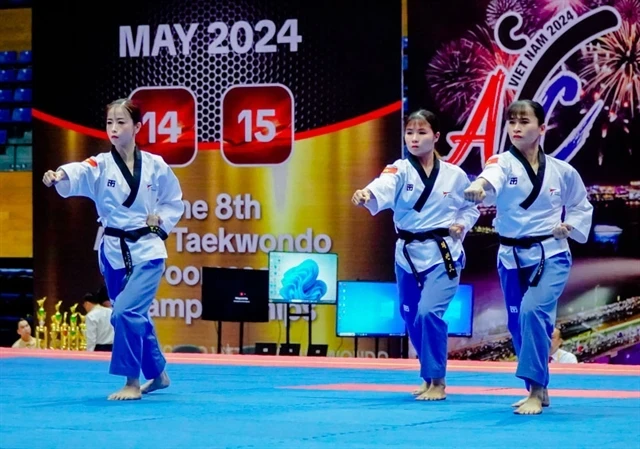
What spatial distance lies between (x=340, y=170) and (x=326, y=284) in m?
1.52

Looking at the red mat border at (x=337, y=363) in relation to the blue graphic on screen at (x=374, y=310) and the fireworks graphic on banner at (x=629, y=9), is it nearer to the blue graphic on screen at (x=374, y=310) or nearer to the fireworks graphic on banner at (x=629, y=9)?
the blue graphic on screen at (x=374, y=310)

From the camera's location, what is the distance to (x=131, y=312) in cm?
561

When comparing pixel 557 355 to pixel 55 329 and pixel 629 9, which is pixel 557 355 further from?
pixel 55 329

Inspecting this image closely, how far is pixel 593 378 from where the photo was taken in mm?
7312

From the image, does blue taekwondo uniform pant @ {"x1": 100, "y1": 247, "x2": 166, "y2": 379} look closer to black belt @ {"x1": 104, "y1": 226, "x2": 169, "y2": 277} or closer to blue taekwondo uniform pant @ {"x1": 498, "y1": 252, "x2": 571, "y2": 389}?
black belt @ {"x1": 104, "y1": 226, "x2": 169, "y2": 277}

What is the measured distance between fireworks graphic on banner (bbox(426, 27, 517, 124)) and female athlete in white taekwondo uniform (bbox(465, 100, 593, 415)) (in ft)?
19.0

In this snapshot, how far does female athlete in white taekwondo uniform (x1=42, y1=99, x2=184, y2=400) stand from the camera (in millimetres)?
5605

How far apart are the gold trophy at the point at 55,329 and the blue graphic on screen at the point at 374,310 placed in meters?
2.92

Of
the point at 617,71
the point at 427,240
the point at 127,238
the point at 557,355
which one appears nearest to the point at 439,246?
the point at 427,240

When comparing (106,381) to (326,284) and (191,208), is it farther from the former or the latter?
(191,208)

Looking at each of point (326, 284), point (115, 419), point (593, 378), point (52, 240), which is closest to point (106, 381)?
point (115, 419)

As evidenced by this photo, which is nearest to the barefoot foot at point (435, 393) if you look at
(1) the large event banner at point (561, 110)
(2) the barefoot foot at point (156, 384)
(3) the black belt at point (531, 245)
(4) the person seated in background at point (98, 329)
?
(3) the black belt at point (531, 245)

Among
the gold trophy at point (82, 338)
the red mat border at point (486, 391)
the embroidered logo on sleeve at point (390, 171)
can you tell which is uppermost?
the embroidered logo on sleeve at point (390, 171)

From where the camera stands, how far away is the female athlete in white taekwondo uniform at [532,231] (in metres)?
5.11
